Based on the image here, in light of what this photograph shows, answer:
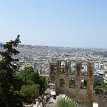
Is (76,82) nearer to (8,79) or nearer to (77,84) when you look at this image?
(77,84)

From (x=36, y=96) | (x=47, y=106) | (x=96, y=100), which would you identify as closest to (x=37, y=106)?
A: (x=47, y=106)

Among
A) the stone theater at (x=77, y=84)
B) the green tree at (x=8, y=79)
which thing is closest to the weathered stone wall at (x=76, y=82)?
the stone theater at (x=77, y=84)

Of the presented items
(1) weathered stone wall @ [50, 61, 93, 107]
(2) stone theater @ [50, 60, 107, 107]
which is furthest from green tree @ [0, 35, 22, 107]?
(1) weathered stone wall @ [50, 61, 93, 107]

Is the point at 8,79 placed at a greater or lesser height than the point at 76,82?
greater

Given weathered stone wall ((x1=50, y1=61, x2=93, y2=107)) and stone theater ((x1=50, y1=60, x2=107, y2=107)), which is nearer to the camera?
stone theater ((x1=50, y1=60, x2=107, y2=107))

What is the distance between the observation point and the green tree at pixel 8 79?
16000mm

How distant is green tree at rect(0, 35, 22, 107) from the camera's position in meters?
16.0

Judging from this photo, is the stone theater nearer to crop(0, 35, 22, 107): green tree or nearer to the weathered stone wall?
the weathered stone wall

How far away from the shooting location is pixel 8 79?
16172 mm

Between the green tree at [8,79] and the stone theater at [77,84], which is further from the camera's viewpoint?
the stone theater at [77,84]

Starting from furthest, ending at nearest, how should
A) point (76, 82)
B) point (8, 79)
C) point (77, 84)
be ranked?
point (76, 82) < point (77, 84) < point (8, 79)

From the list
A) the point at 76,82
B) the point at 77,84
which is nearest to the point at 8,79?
the point at 77,84

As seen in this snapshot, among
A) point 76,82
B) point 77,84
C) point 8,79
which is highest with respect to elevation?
point 8,79

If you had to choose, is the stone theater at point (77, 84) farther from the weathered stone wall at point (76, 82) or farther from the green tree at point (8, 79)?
the green tree at point (8, 79)
